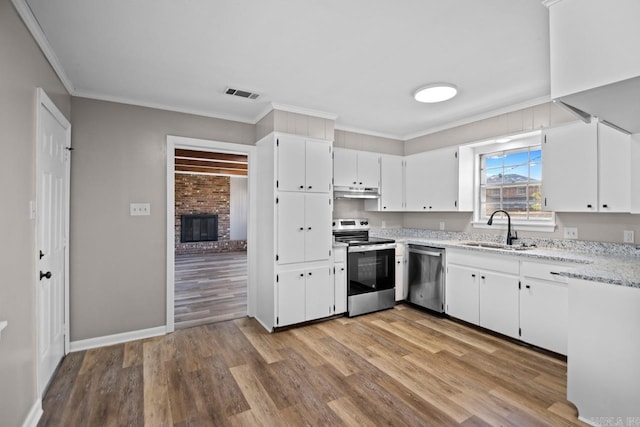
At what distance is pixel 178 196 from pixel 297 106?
22.4 ft

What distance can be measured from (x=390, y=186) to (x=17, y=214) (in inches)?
157

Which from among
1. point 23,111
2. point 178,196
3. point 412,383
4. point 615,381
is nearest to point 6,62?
point 23,111

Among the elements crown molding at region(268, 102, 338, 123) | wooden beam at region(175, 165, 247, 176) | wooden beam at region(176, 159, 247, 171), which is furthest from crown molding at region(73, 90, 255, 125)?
wooden beam at region(175, 165, 247, 176)

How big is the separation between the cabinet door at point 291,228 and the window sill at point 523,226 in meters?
2.28

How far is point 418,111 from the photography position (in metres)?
3.68

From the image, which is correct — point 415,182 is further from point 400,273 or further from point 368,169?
point 400,273

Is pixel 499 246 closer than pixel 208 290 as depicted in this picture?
Yes

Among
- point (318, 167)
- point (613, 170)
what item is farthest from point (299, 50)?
point (613, 170)

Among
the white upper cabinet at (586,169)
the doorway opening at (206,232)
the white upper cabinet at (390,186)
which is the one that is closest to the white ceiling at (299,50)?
the white upper cabinet at (586,169)

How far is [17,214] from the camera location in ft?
5.84

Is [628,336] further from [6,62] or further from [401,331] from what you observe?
[6,62]

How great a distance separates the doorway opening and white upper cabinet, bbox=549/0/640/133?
124 inches

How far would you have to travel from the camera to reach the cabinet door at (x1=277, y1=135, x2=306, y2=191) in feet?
11.3

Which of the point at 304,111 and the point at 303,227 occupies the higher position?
the point at 304,111
